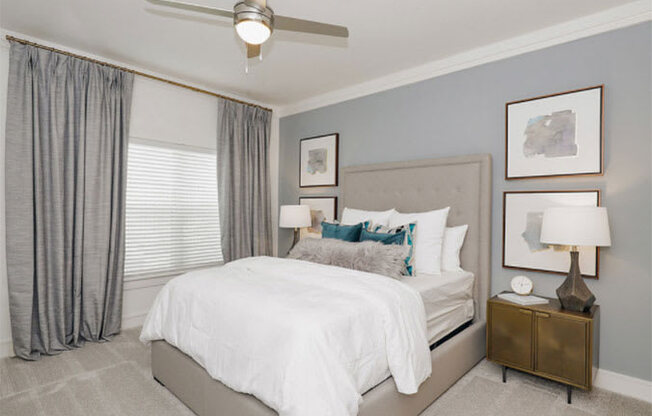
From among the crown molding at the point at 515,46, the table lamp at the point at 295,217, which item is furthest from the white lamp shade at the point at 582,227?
the table lamp at the point at 295,217

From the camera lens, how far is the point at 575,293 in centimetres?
226

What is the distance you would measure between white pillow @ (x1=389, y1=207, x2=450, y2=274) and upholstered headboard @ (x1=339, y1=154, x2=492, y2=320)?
205 millimetres

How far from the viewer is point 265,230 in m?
4.60

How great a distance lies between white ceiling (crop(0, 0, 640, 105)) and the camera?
244cm

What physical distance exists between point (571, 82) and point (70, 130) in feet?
13.5

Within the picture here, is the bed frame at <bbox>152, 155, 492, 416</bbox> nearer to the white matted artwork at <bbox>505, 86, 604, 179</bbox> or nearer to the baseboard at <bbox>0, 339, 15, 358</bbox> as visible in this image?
the white matted artwork at <bbox>505, 86, 604, 179</bbox>

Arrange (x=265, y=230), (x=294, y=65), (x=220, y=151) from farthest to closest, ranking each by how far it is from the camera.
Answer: (x=265, y=230)
(x=220, y=151)
(x=294, y=65)

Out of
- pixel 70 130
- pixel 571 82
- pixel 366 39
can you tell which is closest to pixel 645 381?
pixel 571 82

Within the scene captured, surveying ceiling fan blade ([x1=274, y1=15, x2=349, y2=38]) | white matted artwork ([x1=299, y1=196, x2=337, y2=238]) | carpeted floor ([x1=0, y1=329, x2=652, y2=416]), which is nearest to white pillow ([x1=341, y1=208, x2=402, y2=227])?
white matted artwork ([x1=299, y1=196, x2=337, y2=238])

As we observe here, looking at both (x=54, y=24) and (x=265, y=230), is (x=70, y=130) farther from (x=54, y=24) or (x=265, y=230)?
(x=265, y=230)

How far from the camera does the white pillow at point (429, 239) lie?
2.82 m

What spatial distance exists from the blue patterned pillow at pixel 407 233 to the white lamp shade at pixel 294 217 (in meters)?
1.21

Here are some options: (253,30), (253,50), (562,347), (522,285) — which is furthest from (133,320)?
(562,347)

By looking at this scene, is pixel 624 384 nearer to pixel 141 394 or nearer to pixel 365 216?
pixel 365 216
